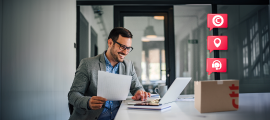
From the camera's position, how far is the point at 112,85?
1.17 m

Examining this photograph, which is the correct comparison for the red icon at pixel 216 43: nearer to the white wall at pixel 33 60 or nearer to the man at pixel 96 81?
the man at pixel 96 81

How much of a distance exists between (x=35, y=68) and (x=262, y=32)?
4056 mm

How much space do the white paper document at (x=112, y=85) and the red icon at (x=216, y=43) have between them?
2.76m

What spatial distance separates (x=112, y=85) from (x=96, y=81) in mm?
348

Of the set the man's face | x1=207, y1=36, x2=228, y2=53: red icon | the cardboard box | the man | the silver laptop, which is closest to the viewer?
the cardboard box

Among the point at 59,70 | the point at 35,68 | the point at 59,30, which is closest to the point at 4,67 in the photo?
the point at 35,68

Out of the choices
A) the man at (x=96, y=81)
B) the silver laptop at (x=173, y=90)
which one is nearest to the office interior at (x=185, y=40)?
the man at (x=96, y=81)

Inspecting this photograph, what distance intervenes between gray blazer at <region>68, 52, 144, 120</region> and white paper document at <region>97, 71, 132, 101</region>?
132mm

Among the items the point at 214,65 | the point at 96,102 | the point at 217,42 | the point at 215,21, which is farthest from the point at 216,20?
the point at 96,102

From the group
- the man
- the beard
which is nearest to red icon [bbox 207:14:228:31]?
the man

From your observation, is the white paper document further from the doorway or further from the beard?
the doorway

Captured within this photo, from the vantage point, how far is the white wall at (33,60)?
1.78 meters

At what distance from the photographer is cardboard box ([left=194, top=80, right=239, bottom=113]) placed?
88cm

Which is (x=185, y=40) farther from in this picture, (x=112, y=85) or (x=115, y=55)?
(x=112, y=85)
